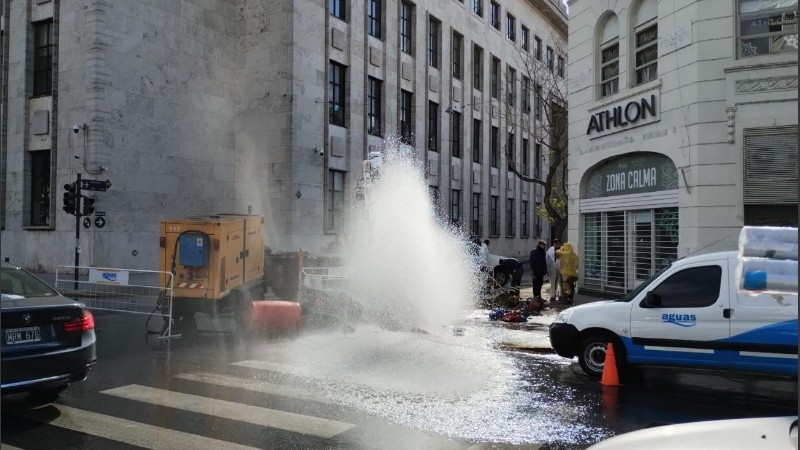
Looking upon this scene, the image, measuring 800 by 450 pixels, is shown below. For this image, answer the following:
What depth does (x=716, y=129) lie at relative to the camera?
1348 centimetres

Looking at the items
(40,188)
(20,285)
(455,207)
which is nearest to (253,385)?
(20,285)

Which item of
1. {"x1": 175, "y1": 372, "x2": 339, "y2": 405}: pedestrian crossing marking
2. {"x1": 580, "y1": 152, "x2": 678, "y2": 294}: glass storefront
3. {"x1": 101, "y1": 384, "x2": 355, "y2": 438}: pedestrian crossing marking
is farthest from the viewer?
{"x1": 580, "y1": 152, "x2": 678, "y2": 294}: glass storefront

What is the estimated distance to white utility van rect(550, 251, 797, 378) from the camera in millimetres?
7312

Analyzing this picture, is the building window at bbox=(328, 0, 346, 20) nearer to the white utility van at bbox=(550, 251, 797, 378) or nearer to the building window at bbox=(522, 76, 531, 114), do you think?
the white utility van at bbox=(550, 251, 797, 378)

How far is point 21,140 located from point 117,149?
4.56m

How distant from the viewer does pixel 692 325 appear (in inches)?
305

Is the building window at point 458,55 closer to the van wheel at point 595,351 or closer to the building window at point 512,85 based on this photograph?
the building window at point 512,85

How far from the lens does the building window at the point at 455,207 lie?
36.8 metres

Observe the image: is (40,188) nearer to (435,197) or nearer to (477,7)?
(435,197)

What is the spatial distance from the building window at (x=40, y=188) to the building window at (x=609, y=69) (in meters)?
19.7

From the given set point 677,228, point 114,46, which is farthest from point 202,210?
point 677,228

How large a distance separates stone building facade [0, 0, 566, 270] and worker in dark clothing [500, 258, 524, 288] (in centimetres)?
797

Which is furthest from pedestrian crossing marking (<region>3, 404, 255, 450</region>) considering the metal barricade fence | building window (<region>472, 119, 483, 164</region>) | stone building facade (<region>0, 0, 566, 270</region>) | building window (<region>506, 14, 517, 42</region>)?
building window (<region>506, 14, 517, 42</region>)

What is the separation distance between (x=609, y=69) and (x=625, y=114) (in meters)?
2.23
